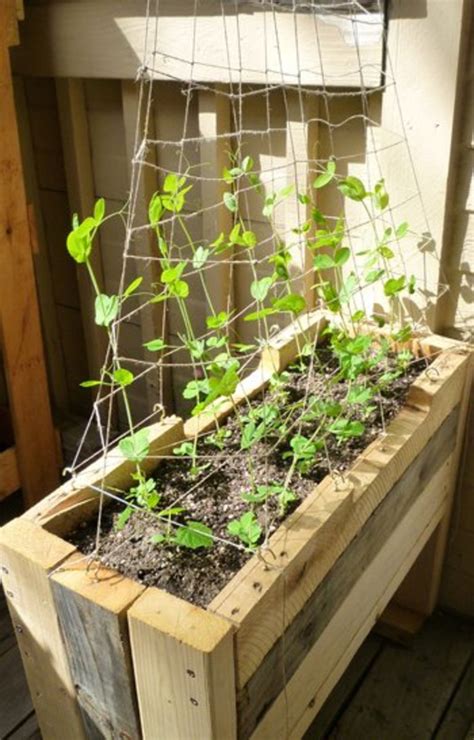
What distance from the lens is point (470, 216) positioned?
4.46ft

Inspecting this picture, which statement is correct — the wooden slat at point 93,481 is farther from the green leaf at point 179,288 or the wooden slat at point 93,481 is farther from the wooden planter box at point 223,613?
the green leaf at point 179,288

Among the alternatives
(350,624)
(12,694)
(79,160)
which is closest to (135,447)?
(350,624)

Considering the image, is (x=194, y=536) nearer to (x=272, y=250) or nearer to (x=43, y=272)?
(x=272, y=250)

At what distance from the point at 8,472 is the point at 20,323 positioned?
402mm

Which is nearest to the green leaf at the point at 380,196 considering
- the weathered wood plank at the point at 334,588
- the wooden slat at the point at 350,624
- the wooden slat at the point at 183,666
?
the weathered wood plank at the point at 334,588

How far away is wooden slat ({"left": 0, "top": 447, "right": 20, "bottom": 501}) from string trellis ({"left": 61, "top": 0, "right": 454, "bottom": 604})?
574 millimetres

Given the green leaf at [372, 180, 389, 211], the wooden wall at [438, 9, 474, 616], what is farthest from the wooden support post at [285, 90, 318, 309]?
the wooden wall at [438, 9, 474, 616]

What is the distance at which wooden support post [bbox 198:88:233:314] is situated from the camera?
155cm

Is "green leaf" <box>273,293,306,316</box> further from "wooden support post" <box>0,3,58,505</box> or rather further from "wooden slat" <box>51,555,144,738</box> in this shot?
"wooden support post" <box>0,3,58,505</box>

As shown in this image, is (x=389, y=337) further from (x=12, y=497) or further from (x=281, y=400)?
(x=12, y=497)

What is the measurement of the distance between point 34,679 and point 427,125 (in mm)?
1075

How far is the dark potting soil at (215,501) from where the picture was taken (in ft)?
3.17

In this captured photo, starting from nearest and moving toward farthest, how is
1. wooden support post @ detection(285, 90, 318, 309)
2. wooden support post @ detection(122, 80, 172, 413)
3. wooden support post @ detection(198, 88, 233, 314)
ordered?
1. wooden support post @ detection(285, 90, 318, 309)
2. wooden support post @ detection(198, 88, 233, 314)
3. wooden support post @ detection(122, 80, 172, 413)

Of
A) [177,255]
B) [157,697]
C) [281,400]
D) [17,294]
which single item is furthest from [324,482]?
[17,294]
